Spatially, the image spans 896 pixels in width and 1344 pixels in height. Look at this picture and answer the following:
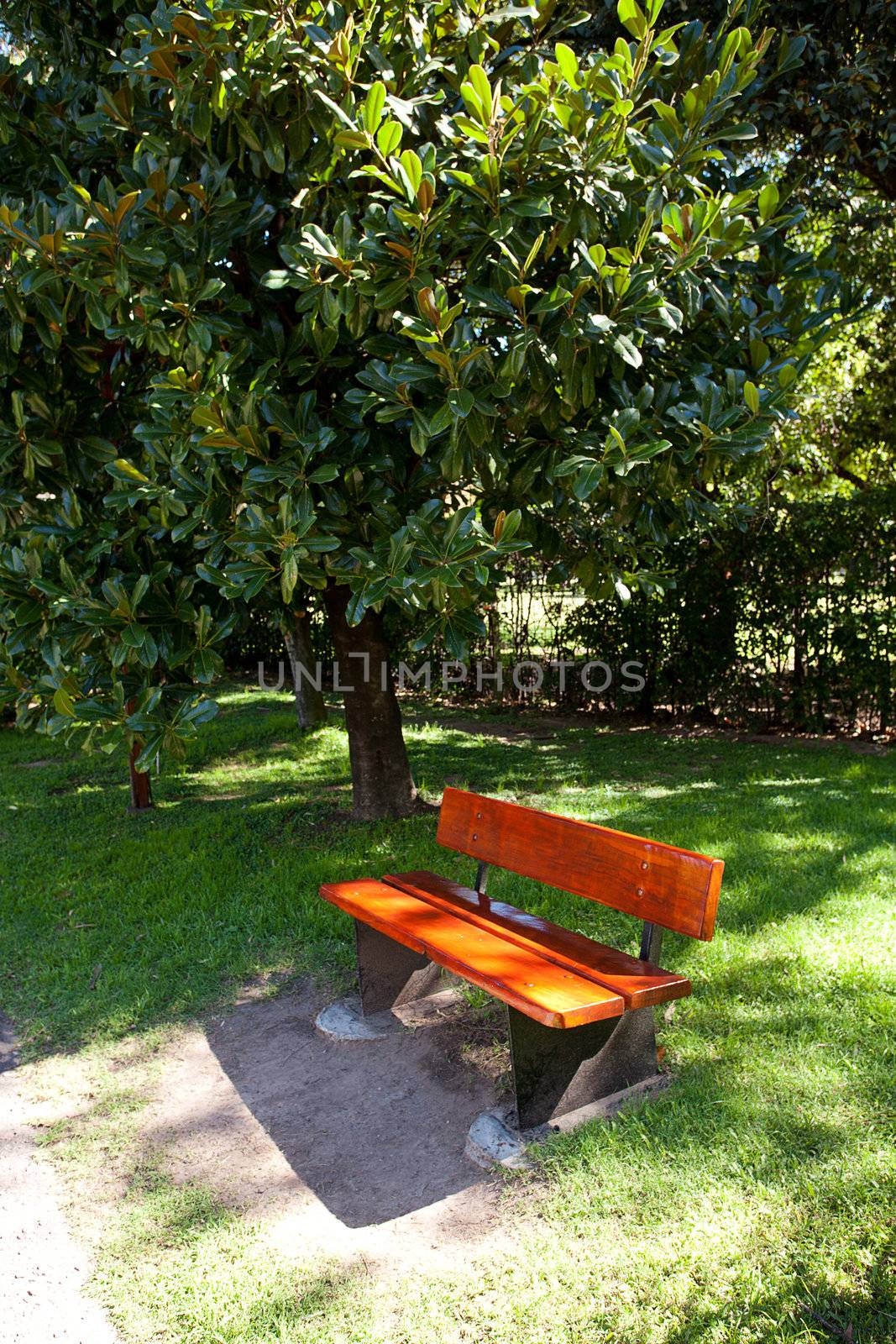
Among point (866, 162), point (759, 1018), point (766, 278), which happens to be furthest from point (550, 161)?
point (866, 162)

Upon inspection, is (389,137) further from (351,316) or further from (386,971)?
(386,971)

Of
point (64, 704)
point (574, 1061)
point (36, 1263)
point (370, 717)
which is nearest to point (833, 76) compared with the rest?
point (370, 717)

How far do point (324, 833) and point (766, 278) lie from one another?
13.5 feet

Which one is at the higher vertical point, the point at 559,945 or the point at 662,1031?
the point at 559,945

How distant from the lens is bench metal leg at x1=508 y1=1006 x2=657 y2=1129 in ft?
10.8

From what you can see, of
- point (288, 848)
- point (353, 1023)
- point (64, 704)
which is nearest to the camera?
point (64, 704)

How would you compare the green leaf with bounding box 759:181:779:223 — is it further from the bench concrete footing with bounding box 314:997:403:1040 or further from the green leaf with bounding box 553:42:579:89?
the bench concrete footing with bounding box 314:997:403:1040

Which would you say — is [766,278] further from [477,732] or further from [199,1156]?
[477,732]

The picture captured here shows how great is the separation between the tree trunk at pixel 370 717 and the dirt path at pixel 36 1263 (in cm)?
328

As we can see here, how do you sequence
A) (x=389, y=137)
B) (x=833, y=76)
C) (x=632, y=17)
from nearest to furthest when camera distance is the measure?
(x=632, y=17)
(x=389, y=137)
(x=833, y=76)

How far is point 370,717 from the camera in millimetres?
6598

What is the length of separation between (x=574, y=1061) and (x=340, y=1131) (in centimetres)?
84

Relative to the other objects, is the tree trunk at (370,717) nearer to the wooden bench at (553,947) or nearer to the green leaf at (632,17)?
the wooden bench at (553,947)

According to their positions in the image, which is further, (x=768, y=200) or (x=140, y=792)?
(x=140, y=792)
